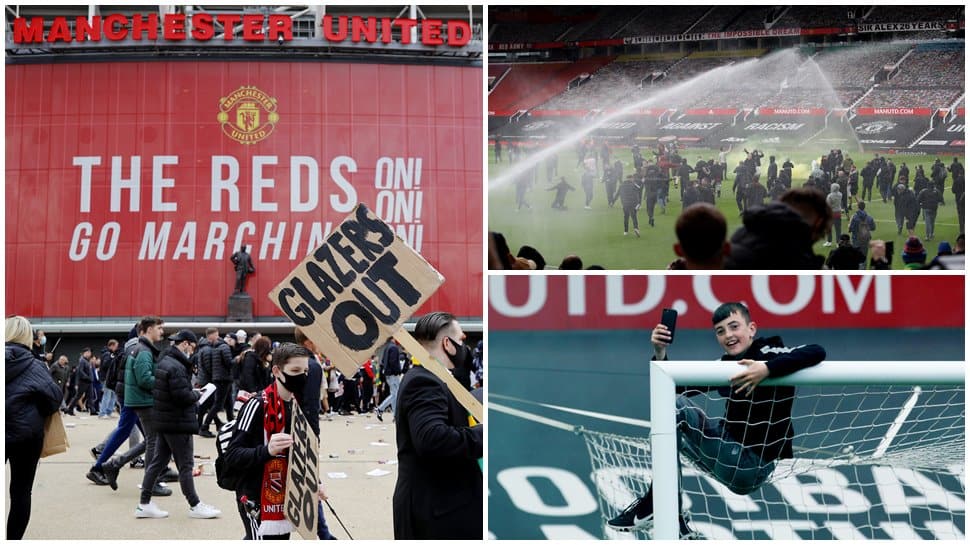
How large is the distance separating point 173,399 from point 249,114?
10.6 m

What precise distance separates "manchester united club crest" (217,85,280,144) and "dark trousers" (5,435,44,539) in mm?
11349

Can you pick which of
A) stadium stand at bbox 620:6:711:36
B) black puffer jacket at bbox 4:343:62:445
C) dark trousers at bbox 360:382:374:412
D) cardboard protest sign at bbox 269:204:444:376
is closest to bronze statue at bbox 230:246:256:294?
dark trousers at bbox 360:382:374:412

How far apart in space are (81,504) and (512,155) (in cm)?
745

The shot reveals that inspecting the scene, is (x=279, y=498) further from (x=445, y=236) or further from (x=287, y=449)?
(x=445, y=236)

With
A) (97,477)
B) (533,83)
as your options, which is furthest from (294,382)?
(533,83)

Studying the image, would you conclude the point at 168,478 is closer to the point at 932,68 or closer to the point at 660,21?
the point at 660,21

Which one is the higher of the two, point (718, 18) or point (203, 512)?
point (718, 18)

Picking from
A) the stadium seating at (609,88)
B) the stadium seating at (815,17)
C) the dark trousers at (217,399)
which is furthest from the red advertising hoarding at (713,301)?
the stadium seating at (815,17)

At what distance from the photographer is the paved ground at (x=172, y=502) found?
4398mm

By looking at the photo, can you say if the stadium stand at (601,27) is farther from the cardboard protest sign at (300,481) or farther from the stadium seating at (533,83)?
the cardboard protest sign at (300,481)

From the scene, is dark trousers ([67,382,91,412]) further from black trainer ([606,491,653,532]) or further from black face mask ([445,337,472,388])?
black trainer ([606,491,653,532])

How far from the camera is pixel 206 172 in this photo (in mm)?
14477

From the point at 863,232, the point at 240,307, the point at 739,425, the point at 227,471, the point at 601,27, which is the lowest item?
the point at 227,471

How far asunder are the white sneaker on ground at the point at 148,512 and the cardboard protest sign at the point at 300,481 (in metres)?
1.84
